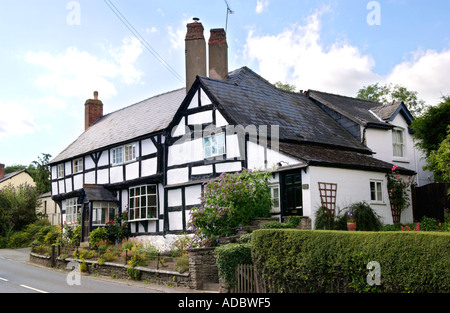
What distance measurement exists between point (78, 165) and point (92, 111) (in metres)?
7.24

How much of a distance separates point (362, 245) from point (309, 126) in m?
13.4

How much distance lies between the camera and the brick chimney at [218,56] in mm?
25453

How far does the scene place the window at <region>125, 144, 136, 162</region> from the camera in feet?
87.2

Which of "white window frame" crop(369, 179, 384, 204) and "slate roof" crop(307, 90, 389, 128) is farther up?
"slate roof" crop(307, 90, 389, 128)

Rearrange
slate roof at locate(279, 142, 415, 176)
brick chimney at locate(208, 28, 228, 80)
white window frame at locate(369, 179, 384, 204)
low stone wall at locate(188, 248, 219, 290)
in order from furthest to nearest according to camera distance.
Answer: brick chimney at locate(208, 28, 228, 80) < white window frame at locate(369, 179, 384, 204) < slate roof at locate(279, 142, 415, 176) < low stone wall at locate(188, 248, 219, 290)

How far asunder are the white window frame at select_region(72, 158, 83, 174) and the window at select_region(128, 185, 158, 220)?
22.2 feet

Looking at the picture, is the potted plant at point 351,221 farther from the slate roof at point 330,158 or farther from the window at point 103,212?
the window at point 103,212

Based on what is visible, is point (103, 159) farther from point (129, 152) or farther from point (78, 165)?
point (78, 165)

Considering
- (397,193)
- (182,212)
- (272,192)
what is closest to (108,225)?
(182,212)

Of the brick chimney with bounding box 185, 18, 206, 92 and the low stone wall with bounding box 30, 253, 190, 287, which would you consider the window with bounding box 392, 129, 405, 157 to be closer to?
the brick chimney with bounding box 185, 18, 206, 92

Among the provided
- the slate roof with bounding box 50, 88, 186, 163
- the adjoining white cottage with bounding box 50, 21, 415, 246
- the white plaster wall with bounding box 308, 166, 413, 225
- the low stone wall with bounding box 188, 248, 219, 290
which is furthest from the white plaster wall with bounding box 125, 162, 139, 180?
the low stone wall with bounding box 188, 248, 219, 290

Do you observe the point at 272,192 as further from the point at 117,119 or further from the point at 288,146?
the point at 117,119

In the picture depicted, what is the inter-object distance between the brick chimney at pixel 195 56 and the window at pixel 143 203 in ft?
19.5
